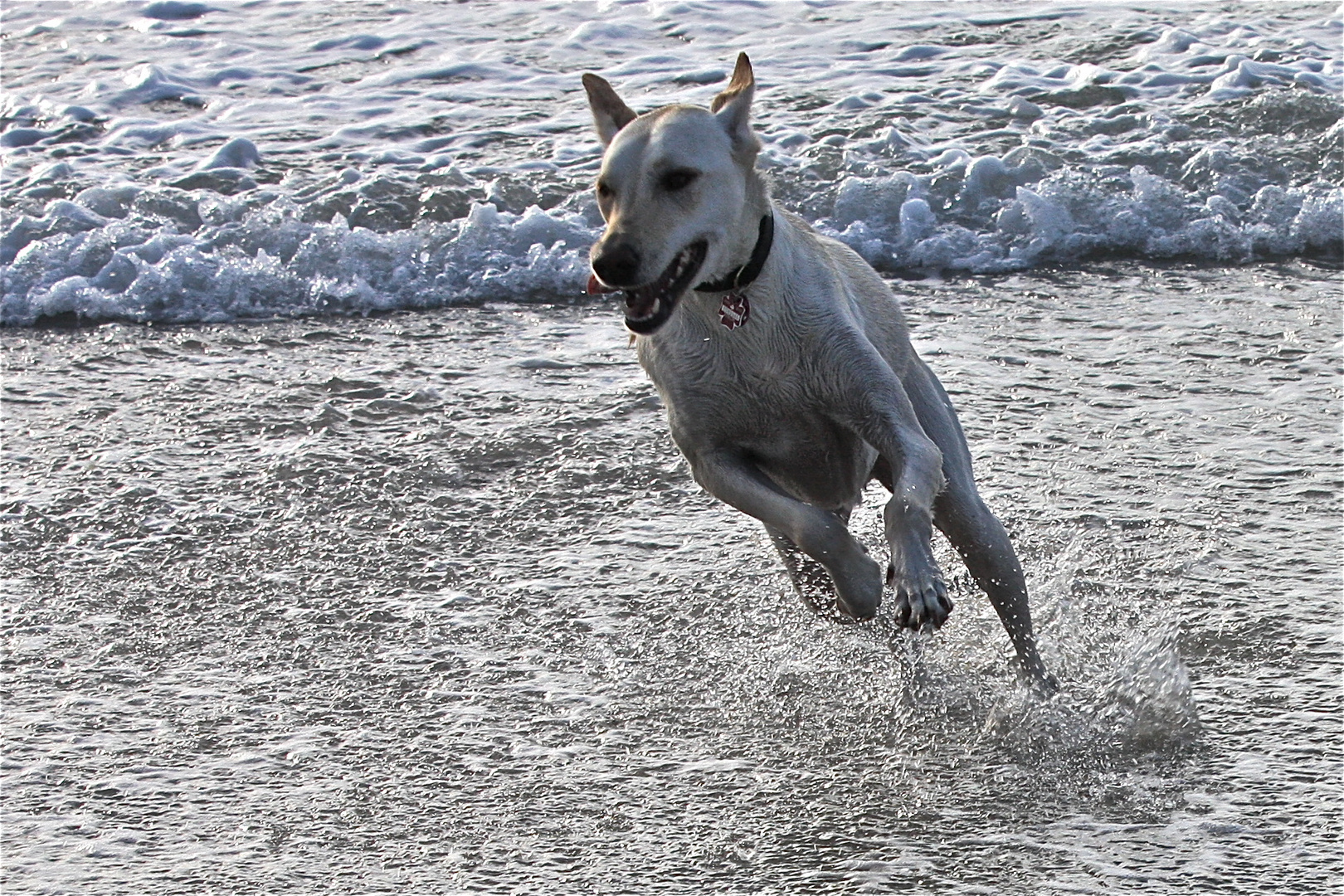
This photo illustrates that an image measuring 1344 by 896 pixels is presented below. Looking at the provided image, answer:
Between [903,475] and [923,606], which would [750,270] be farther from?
[923,606]

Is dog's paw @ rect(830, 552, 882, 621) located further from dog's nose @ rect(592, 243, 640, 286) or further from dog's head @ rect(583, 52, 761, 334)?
dog's nose @ rect(592, 243, 640, 286)

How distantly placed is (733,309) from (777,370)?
191 millimetres

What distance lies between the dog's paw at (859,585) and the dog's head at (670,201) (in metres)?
0.75

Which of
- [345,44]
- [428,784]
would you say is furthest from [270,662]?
[345,44]

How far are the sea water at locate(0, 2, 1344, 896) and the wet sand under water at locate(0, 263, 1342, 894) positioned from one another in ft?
0.05

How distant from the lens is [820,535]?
13.5 ft

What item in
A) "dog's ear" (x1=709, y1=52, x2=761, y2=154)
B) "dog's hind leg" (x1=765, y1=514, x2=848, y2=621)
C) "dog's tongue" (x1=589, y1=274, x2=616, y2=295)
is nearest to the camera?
"dog's tongue" (x1=589, y1=274, x2=616, y2=295)

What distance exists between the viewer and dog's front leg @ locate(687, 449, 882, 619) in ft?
13.6

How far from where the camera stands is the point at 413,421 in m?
6.55

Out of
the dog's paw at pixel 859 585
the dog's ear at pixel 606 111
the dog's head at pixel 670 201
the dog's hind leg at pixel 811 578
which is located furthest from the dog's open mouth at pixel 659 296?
the dog's hind leg at pixel 811 578

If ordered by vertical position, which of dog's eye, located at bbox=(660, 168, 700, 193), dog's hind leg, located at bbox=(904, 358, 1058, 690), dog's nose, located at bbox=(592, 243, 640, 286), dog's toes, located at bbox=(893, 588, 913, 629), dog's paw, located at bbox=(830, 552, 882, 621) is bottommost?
dog's hind leg, located at bbox=(904, 358, 1058, 690)

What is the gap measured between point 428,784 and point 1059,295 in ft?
15.0

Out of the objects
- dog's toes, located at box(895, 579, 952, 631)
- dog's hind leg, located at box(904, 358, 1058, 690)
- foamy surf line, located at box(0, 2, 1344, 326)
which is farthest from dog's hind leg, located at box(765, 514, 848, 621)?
foamy surf line, located at box(0, 2, 1344, 326)

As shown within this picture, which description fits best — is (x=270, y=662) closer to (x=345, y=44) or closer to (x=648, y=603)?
(x=648, y=603)
